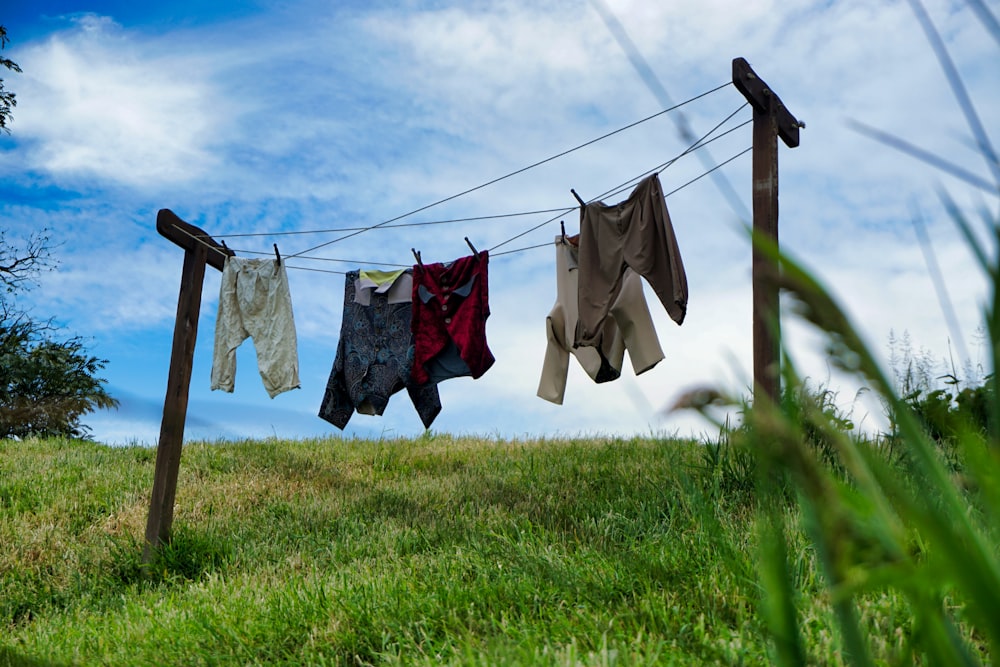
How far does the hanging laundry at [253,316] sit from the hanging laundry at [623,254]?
2624 millimetres

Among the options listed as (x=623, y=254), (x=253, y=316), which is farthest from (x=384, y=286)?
(x=623, y=254)

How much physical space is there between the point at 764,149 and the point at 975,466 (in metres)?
4.87

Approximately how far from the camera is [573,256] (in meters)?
6.28

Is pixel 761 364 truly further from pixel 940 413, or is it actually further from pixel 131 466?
pixel 131 466

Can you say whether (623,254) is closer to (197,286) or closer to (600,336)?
(600,336)

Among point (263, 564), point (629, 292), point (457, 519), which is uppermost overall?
point (629, 292)

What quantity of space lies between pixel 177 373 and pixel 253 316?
919 millimetres

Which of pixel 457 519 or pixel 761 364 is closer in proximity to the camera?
pixel 761 364

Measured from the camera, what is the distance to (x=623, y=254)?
5.81 m

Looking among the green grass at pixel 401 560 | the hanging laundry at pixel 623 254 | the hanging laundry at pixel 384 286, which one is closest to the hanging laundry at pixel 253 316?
the hanging laundry at pixel 384 286

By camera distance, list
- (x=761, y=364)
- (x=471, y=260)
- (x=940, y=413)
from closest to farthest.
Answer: (x=940, y=413)
(x=761, y=364)
(x=471, y=260)

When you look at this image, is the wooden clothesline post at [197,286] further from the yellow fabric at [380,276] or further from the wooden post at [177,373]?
the yellow fabric at [380,276]

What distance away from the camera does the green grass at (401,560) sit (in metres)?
2.81

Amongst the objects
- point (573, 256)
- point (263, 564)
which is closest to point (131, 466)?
point (263, 564)
